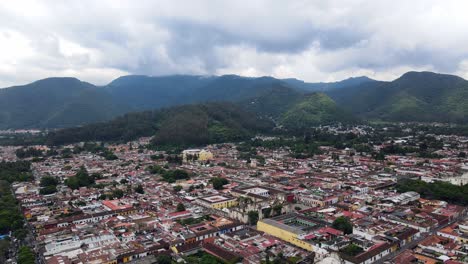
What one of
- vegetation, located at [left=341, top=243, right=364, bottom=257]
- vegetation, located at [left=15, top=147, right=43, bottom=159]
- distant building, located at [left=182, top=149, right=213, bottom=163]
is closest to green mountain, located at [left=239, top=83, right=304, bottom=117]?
distant building, located at [left=182, top=149, right=213, bottom=163]

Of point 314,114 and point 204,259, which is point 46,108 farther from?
point 204,259

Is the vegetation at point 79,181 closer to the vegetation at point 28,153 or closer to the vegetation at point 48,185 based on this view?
the vegetation at point 48,185

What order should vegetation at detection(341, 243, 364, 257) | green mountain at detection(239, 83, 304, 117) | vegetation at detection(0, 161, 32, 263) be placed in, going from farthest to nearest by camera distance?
green mountain at detection(239, 83, 304, 117) → vegetation at detection(0, 161, 32, 263) → vegetation at detection(341, 243, 364, 257)

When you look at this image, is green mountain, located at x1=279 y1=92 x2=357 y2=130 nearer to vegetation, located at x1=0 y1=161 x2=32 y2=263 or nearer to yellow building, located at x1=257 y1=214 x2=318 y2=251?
vegetation, located at x1=0 y1=161 x2=32 y2=263

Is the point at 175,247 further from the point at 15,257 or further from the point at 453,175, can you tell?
the point at 453,175

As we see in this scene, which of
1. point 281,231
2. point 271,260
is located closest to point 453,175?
point 281,231

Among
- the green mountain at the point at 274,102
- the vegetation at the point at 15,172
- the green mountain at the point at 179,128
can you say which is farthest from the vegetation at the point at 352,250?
the green mountain at the point at 274,102
